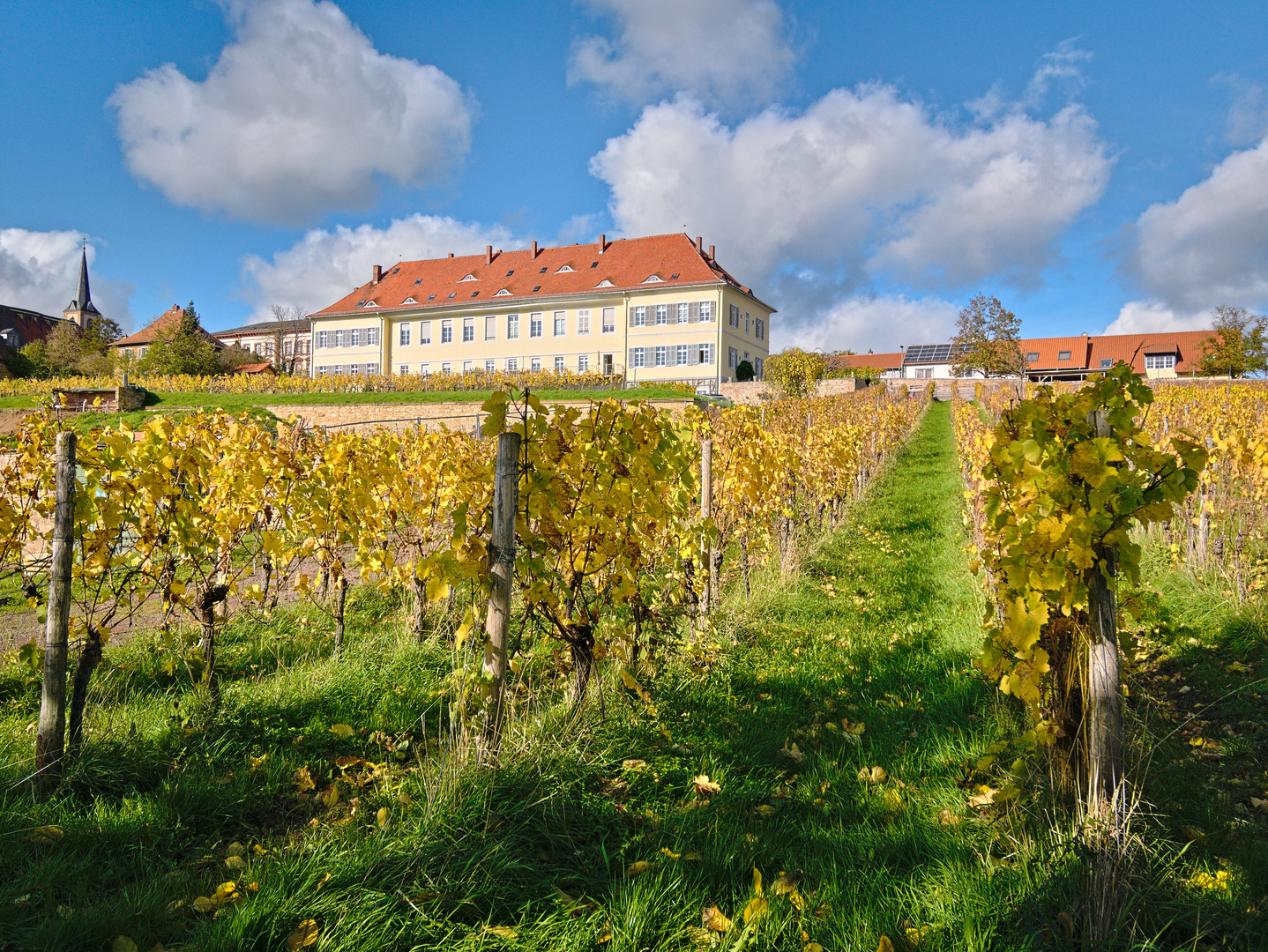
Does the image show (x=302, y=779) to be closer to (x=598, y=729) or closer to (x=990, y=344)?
(x=598, y=729)

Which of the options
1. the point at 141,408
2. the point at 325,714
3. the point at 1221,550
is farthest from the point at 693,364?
the point at 325,714

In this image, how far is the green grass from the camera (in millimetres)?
26594

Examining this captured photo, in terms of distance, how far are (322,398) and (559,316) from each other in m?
12.7

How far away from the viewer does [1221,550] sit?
5145 millimetres

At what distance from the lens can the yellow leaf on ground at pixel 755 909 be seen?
1.95 m

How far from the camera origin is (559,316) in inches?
1417

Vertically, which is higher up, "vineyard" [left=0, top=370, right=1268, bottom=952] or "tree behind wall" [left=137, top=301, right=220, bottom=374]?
"tree behind wall" [left=137, top=301, right=220, bottom=374]

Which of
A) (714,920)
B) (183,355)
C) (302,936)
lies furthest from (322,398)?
(714,920)

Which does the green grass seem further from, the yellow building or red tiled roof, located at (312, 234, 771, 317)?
red tiled roof, located at (312, 234, 771, 317)

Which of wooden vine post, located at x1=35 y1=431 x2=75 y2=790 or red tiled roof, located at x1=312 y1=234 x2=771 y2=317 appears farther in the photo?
red tiled roof, located at x1=312 y1=234 x2=771 y2=317

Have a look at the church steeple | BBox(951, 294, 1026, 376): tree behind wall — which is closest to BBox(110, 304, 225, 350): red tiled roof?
the church steeple

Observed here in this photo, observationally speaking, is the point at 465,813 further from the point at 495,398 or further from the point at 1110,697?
the point at 1110,697

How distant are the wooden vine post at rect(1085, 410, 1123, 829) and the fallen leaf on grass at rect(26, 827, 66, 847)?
11.0 feet

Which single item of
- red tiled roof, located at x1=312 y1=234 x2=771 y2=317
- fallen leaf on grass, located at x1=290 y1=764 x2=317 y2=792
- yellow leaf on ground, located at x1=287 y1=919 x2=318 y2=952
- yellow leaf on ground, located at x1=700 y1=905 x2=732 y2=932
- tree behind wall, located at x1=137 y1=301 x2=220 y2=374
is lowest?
fallen leaf on grass, located at x1=290 y1=764 x2=317 y2=792
